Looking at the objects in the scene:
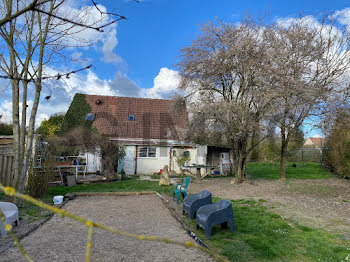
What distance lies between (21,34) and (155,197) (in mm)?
8070

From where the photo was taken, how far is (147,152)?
70.5 feet

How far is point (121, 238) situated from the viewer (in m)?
6.43

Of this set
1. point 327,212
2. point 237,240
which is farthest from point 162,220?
point 327,212

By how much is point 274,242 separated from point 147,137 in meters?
16.8

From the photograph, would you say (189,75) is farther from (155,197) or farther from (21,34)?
(21,34)

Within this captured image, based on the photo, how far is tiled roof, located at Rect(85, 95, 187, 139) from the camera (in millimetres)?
22281

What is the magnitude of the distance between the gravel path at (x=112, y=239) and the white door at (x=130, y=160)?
10898 millimetres

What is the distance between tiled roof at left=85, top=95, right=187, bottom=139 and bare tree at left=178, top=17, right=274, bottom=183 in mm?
6293

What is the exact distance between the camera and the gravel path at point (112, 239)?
5230 mm

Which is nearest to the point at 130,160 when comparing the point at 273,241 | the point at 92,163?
the point at 92,163

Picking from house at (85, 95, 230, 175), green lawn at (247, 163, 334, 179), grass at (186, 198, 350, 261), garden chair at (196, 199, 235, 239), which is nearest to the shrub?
grass at (186, 198, 350, 261)

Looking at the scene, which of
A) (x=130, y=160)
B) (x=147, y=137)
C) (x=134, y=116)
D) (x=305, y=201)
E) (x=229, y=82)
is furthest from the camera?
(x=134, y=116)

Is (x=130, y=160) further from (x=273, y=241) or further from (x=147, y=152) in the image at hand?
(x=273, y=241)

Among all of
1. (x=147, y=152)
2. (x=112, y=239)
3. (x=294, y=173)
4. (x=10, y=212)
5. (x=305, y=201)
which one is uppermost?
(x=147, y=152)
